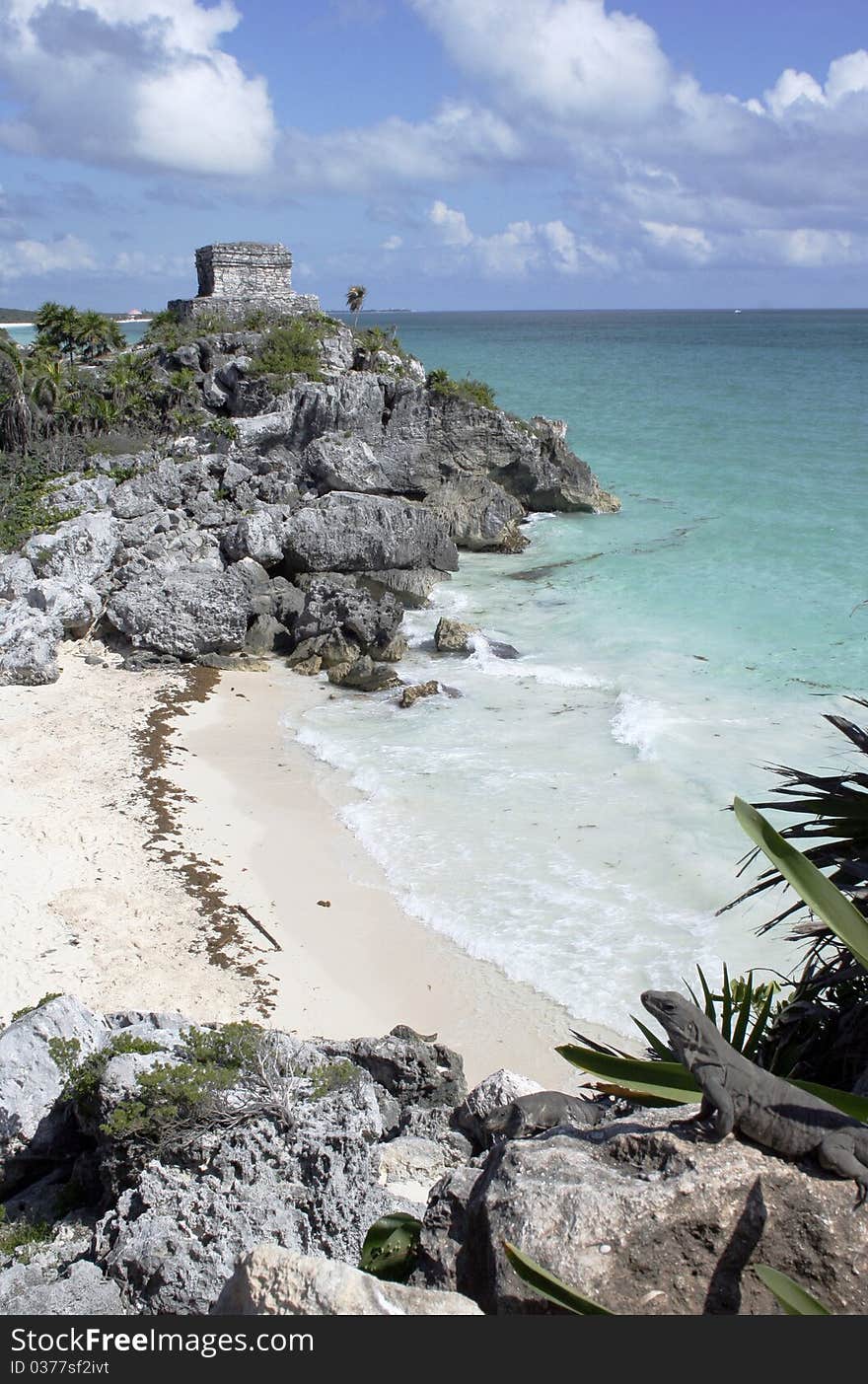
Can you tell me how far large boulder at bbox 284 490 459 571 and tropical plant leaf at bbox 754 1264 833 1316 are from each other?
18435 mm

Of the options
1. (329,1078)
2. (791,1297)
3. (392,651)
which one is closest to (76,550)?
(392,651)

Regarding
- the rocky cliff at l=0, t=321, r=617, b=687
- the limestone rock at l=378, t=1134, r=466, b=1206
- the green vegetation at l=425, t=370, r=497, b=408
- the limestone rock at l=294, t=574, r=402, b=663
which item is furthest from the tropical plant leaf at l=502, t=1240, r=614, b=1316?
the green vegetation at l=425, t=370, r=497, b=408

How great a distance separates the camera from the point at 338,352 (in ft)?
93.7

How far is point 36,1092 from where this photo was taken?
5.77 m

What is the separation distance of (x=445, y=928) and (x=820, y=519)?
21390mm

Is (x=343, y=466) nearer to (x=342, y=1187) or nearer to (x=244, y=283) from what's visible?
(x=244, y=283)

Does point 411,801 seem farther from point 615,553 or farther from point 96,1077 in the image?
point 615,553

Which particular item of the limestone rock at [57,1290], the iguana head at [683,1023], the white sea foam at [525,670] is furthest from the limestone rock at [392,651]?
the iguana head at [683,1023]

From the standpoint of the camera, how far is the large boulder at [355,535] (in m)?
20.3

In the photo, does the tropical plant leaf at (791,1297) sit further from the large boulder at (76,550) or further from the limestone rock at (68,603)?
the large boulder at (76,550)

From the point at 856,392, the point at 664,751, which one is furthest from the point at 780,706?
the point at 856,392

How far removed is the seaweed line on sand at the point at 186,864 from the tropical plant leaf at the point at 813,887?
6082 millimetres

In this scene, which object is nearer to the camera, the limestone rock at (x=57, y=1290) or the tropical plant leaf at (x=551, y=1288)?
the tropical plant leaf at (x=551, y=1288)

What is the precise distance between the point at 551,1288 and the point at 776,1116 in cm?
85
